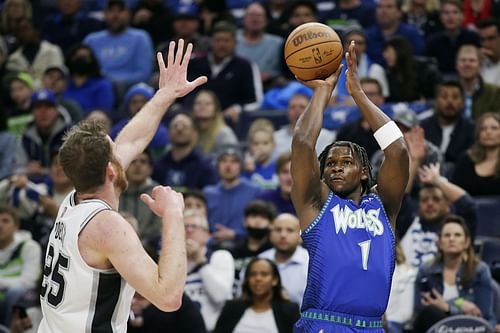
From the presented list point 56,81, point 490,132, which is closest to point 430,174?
point 490,132

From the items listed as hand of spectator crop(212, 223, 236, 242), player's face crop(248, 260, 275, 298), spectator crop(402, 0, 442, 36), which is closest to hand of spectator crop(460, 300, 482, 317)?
player's face crop(248, 260, 275, 298)

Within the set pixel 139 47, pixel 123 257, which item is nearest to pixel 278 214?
pixel 139 47

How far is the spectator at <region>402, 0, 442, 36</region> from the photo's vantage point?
1445cm

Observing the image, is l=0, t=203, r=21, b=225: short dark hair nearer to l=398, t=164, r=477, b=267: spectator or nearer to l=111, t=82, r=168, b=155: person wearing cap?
l=111, t=82, r=168, b=155: person wearing cap

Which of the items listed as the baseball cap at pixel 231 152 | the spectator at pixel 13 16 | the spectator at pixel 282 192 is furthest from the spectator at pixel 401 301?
the spectator at pixel 13 16

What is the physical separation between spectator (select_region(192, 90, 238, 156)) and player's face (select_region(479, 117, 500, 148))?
3.19 meters

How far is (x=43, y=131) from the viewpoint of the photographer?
44.1ft

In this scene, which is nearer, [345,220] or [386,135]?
[345,220]

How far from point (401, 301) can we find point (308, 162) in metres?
4.06

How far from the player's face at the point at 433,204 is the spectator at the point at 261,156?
224 centimetres

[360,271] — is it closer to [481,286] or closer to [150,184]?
[481,286]

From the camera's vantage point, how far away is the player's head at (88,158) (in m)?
5.33

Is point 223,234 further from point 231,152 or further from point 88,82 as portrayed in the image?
point 88,82

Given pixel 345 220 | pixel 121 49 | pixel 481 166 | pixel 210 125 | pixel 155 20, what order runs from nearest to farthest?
pixel 345 220 < pixel 481 166 < pixel 210 125 < pixel 121 49 < pixel 155 20
